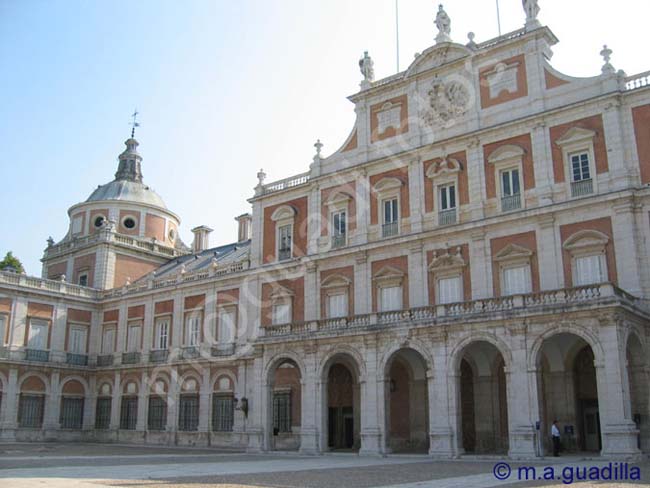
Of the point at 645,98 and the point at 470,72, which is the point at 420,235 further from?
the point at 645,98

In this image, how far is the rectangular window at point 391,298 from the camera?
1275 inches

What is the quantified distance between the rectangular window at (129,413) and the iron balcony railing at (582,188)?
2900 centimetres

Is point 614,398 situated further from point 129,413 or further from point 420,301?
point 129,413

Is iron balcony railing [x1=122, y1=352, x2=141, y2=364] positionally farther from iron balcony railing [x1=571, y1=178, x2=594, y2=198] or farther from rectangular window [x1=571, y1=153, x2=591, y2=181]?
rectangular window [x1=571, y1=153, x2=591, y2=181]

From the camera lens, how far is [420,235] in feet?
105

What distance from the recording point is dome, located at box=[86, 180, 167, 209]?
177ft

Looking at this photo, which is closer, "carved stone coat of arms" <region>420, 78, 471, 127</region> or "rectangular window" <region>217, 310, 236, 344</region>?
"carved stone coat of arms" <region>420, 78, 471, 127</region>

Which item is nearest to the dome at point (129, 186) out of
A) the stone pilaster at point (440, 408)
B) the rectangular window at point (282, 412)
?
the rectangular window at point (282, 412)

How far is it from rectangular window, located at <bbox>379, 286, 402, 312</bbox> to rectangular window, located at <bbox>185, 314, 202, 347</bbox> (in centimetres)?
1350

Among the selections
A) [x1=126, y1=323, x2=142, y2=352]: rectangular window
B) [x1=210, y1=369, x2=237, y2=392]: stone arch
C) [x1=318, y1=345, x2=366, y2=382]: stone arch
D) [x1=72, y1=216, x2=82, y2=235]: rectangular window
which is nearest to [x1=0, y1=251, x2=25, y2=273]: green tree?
[x1=72, y1=216, x2=82, y2=235]: rectangular window

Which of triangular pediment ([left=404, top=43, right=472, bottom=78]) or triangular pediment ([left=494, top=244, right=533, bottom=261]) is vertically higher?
triangular pediment ([left=404, top=43, right=472, bottom=78])

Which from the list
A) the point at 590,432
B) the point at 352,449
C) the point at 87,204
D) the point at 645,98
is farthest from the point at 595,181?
the point at 87,204

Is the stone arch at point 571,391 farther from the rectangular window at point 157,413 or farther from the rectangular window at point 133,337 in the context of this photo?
the rectangular window at point 133,337

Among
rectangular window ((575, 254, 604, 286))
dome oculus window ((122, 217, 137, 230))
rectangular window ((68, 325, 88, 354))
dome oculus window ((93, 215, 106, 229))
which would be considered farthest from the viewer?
dome oculus window ((122, 217, 137, 230))
